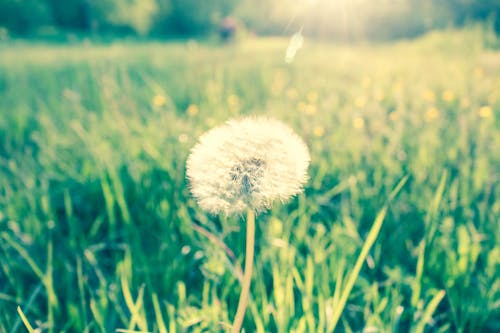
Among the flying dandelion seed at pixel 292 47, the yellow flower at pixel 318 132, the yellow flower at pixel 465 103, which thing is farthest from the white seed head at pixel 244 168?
the yellow flower at pixel 465 103

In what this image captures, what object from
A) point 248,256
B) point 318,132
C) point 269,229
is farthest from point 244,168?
point 318,132

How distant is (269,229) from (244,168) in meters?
0.73

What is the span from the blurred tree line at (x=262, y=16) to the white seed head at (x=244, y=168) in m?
0.32

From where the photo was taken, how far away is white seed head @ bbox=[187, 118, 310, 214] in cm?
71

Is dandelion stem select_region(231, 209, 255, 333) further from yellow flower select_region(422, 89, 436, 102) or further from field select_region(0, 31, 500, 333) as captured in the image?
yellow flower select_region(422, 89, 436, 102)

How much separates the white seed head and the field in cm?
27

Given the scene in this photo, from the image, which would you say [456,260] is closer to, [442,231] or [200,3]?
[442,231]

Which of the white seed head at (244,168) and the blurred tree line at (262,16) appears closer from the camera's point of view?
the white seed head at (244,168)

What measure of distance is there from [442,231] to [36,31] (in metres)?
22.9

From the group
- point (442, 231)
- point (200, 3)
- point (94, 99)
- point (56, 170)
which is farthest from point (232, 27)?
point (200, 3)

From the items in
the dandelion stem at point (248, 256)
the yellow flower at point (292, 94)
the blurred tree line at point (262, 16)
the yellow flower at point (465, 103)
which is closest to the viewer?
the dandelion stem at point (248, 256)

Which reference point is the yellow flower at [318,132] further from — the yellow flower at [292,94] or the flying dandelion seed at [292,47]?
the flying dandelion seed at [292,47]

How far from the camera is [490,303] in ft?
3.76

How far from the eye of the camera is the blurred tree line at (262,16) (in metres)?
9.20
